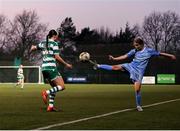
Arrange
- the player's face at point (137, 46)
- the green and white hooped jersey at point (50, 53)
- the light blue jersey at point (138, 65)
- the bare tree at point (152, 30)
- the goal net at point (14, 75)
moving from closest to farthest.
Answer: the green and white hooped jersey at point (50, 53)
the player's face at point (137, 46)
the light blue jersey at point (138, 65)
the goal net at point (14, 75)
the bare tree at point (152, 30)

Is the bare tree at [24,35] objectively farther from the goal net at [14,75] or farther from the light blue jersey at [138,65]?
the light blue jersey at [138,65]

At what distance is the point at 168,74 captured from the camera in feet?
203

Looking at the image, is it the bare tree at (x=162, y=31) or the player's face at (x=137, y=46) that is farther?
the bare tree at (x=162, y=31)

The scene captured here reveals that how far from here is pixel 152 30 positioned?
92.6 m

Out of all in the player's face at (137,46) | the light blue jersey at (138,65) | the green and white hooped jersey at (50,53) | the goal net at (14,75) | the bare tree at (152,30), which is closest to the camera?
the green and white hooped jersey at (50,53)

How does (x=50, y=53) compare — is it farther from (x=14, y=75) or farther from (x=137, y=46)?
(x=14, y=75)

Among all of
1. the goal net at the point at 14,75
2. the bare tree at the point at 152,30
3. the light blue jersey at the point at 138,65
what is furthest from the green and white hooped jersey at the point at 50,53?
the bare tree at the point at 152,30

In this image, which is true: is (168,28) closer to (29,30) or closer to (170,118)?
(29,30)

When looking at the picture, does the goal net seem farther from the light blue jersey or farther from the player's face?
the player's face

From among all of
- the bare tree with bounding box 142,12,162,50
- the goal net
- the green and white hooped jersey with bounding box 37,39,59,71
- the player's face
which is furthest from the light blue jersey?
the bare tree with bounding box 142,12,162,50

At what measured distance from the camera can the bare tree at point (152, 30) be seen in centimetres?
9056

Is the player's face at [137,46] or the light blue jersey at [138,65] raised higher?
the player's face at [137,46]

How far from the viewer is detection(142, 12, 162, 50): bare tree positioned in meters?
90.6

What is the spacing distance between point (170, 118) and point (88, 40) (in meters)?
102
